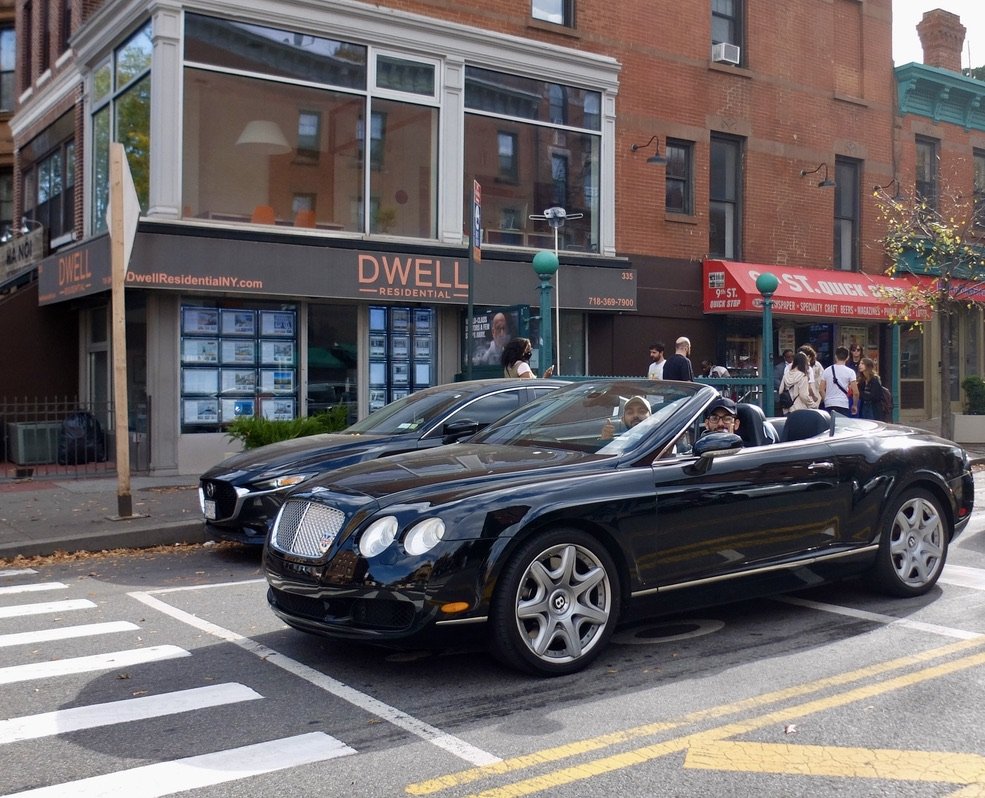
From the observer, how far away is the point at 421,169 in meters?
16.6

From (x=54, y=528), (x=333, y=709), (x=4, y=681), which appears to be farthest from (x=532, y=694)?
(x=54, y=528)

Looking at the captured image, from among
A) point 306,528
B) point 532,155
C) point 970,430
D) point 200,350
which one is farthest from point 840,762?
point 970,430

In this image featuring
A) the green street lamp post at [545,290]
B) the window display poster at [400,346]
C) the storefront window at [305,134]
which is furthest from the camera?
the window display poster at [400,346]

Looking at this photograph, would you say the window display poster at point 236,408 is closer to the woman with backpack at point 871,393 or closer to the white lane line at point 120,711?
the woman with backpack at point 871,393

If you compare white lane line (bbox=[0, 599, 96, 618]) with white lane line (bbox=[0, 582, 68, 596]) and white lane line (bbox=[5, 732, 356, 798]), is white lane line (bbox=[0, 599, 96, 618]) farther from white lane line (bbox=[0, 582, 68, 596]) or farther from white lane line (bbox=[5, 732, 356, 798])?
white lane line (bbox=[5, 732, 356, 798])

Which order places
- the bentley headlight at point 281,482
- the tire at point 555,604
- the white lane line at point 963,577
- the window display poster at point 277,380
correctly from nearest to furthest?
the tire at point 555,604, the white lane line at point 963,577, the bentley headlight at point 281,482, the window display poster at point 277,380

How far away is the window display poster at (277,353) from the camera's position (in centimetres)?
1520

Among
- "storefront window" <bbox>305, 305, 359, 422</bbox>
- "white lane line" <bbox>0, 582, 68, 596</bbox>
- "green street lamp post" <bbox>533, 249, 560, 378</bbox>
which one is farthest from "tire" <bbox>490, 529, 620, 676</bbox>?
"storefront window" <bbox>305, 305, 359, 422</bbox>

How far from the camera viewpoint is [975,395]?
20.8 metres

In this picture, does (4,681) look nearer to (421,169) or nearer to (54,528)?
(54,528)

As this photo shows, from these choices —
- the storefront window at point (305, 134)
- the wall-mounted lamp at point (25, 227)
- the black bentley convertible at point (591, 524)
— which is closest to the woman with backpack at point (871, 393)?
the storefront window at point (305, 134)

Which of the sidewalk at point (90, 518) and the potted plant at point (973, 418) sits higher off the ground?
the potted plant at point (973, 418)

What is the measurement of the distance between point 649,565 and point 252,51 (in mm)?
11933

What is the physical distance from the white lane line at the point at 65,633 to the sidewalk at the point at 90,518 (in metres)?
3.09
